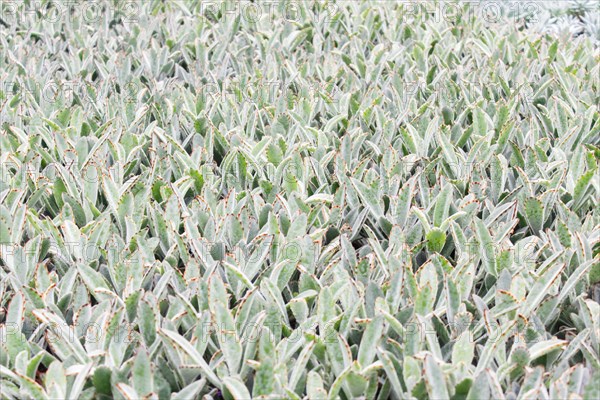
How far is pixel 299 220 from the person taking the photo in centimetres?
250

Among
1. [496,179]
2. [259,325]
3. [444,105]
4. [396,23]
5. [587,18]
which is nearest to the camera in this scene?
[259,325]

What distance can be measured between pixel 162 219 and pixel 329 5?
2999 millimetres

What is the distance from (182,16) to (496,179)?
112 inches

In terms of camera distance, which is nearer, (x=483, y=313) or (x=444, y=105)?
(x=483, y=313)

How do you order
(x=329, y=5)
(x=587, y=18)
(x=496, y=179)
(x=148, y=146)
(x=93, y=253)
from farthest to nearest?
(x=587, y=18) < (x=329, y=5) < (x=148, y=146) < (x=496, y=179) < (x=93, y=253)

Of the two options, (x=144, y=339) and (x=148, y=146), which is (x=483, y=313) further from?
(x=148, y=146)

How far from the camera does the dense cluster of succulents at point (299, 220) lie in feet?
6.61

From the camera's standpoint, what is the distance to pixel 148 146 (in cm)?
329

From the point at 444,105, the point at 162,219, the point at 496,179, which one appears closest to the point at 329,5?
the point at 444,105

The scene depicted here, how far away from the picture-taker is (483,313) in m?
2.13

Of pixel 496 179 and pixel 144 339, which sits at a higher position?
pixel 496 179

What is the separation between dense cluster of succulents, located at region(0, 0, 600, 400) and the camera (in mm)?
2014

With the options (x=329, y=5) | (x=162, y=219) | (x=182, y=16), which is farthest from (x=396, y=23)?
(x=162, y=219)

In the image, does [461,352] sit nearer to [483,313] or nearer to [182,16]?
[483,313]
